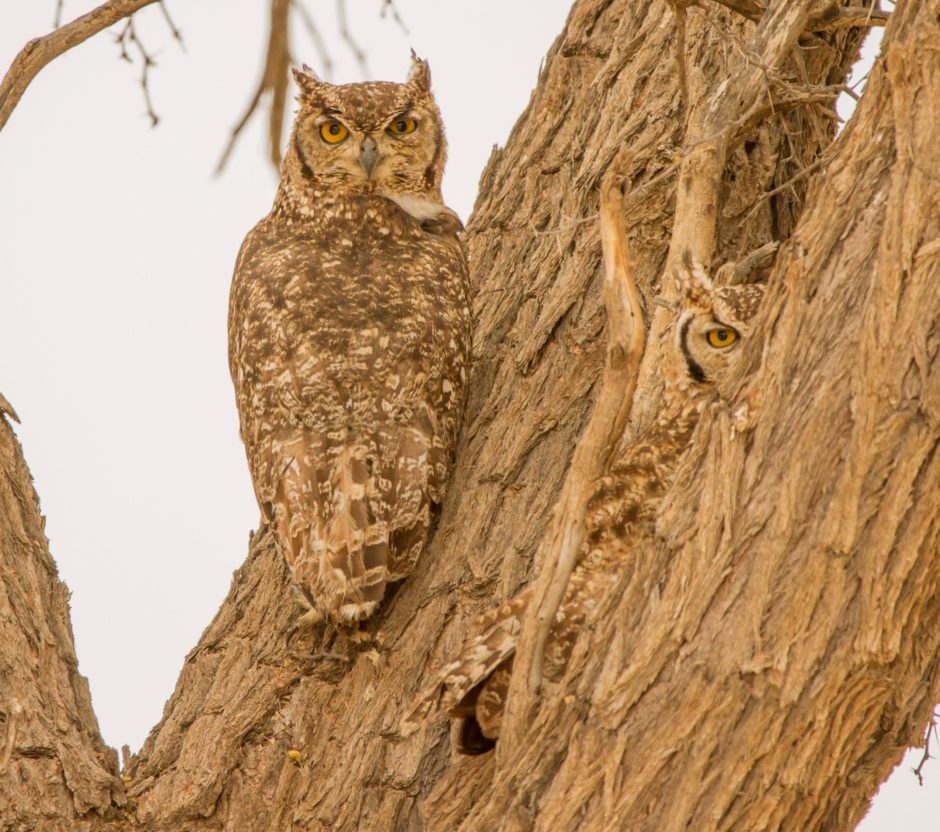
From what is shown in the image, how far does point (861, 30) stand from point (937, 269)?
2621mm

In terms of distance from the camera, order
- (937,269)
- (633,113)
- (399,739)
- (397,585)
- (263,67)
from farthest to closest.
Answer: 1. (633,113)
2. (397,585)
3. (399,739)
4. (263,67)
5. (937,269)

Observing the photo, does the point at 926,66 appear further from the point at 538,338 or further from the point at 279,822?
the point at 279,822

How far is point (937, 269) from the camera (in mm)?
2191

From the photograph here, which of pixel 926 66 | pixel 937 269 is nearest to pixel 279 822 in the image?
pixel 937 269

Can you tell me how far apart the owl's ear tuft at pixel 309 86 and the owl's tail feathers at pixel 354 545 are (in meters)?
1.53

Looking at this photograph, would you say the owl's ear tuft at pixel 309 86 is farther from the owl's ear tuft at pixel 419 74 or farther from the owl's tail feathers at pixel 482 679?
the owl's tail feathers at pixel 482 679

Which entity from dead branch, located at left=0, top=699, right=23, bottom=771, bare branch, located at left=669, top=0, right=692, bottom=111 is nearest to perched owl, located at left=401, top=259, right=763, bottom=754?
bare branch, located at left=669, top=0, right=692, bottom=111

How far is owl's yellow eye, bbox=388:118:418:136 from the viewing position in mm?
4711

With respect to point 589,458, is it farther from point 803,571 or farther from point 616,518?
point 616,518

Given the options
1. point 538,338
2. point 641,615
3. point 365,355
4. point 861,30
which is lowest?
point 641,615

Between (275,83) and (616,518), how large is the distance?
1290 millimetres

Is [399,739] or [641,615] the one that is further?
[399,739]

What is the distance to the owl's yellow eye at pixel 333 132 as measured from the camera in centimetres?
468

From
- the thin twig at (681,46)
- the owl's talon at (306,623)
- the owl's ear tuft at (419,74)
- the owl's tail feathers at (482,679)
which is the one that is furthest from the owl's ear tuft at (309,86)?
the owl's tail feathers at (482,679)
